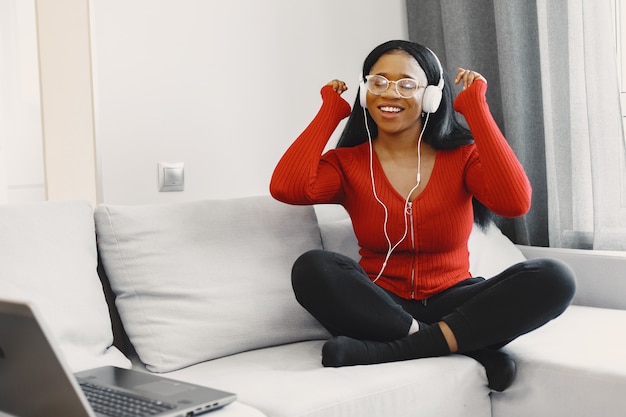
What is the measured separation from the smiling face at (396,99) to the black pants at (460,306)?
408mm

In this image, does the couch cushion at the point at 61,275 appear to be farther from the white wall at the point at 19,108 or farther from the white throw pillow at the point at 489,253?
the white throw pillow at the point at 489,253

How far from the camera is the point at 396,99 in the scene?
Result: 1962 mm

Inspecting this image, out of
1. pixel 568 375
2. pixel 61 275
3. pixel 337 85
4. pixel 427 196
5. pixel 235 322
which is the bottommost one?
pixel 568 375

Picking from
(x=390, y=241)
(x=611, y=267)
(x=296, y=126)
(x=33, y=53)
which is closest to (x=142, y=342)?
(x=390, y=241)

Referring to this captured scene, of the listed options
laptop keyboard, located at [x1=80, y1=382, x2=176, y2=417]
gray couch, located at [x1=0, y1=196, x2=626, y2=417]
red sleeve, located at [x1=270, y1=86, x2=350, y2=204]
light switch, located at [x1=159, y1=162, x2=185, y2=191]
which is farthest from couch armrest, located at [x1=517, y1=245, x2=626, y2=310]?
laptop keyboard, located at [x1=80, y1=382, x2=176, y2=417]

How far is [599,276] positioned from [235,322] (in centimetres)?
107

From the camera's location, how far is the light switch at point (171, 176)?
7.38 feet

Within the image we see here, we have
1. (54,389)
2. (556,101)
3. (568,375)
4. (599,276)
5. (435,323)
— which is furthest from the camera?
(556,101)

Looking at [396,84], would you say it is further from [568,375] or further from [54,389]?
[54,389]

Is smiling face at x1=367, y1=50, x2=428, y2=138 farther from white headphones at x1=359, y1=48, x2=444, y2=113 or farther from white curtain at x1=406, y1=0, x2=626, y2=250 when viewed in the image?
white curtain at x1=406, y1=0, x2=626, y2=250

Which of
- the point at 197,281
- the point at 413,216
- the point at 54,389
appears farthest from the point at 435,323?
the point at 54,389

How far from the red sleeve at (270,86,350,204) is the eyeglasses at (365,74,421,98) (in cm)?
12

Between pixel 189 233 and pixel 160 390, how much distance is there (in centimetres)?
66

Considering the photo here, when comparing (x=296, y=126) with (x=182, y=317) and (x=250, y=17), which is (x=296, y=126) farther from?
(x=182, y=317)
